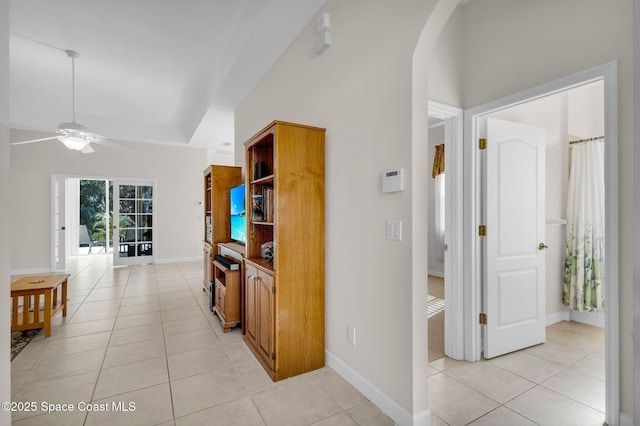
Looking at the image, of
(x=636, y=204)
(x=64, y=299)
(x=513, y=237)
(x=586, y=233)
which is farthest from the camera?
(x=64, y=299)

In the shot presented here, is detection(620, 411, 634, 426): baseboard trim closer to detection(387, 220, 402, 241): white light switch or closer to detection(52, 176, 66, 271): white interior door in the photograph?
detection(387, 220, 402, 241): white light switch

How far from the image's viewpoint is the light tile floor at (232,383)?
183 cm

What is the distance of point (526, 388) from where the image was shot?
7.03ft

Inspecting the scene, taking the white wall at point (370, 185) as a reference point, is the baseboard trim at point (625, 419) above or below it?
below

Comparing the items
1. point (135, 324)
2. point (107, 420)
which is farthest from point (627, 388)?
point (135, 324)

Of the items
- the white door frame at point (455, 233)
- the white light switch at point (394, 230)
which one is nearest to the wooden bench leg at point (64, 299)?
the white light switch at point (394, 230)

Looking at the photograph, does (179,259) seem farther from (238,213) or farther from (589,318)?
(589,318)

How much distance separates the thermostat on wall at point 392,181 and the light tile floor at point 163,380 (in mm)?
1385

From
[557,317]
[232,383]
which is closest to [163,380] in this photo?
[232,383]

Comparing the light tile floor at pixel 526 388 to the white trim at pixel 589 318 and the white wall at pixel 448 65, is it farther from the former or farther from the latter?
the white wall at pixel 448 65

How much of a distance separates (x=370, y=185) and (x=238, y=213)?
2.36 meters

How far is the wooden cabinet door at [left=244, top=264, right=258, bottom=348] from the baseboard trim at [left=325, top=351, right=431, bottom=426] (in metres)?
0.68

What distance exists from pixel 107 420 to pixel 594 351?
151 inches

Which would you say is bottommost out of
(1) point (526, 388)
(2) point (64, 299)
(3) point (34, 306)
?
(1) point (526, 388)
